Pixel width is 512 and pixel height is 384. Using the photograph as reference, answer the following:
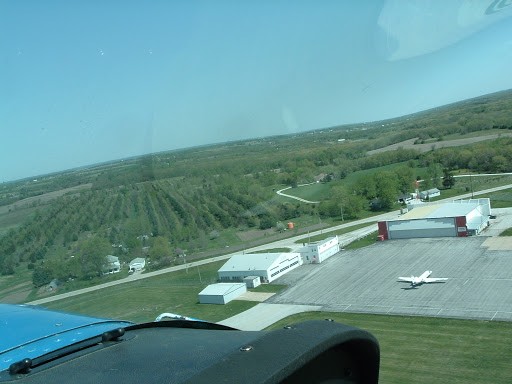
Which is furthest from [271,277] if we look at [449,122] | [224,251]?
[449,122]

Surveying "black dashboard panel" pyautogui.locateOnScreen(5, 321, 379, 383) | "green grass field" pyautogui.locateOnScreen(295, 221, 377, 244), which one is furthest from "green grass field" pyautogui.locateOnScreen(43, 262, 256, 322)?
"black dashboard panel" pyautogui.locateOnScreen(5, 321, 379, 383)

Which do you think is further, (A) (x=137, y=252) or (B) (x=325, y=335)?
(A) (x=137, y=252)

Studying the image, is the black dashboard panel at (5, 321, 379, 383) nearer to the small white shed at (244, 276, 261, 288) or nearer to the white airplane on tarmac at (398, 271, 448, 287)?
the white airplane on tarmac at (398, 271, 448, 287)

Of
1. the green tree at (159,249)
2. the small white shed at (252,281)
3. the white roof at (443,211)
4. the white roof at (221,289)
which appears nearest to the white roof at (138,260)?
the green tree at (159,249)

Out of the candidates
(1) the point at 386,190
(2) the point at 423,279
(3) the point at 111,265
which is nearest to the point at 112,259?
(3) the point at 111,265

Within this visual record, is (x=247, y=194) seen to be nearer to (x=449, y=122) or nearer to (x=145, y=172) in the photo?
(x=145, y=172)

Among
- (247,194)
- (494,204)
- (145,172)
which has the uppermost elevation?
(145,172)

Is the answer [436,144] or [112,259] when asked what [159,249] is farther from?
[436,144]
